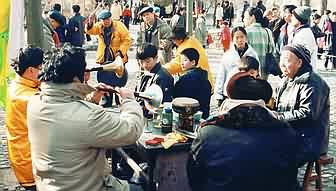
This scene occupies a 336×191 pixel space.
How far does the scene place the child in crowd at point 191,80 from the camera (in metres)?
5.99

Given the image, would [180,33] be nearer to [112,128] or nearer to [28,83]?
[28,83]

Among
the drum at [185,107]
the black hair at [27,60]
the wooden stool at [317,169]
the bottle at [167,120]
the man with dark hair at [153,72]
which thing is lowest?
the wooden stool at [317,169]

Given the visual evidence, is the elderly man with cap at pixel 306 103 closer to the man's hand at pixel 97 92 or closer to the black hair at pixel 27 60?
the man's hand at pixel 97 92

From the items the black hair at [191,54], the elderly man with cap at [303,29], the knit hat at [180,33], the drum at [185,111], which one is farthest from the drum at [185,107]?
the elderly man with cap at [303,29]

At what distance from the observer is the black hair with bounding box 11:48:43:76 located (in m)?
4.47

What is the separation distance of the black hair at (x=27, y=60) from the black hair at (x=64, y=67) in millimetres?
1146

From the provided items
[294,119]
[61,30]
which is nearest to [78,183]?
[294,119]

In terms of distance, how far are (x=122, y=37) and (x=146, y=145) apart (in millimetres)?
4659

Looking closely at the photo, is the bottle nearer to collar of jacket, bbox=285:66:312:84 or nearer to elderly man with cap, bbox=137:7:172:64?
collar of jacket, bbox=285:66:312:84

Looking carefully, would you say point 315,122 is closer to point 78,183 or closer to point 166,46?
point 78,183

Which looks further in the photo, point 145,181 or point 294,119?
point 294,119

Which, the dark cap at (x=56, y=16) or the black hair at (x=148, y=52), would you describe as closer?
the black hair at (x=148, y=52)

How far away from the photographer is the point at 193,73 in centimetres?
600

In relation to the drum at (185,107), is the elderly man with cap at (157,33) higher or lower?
higher
